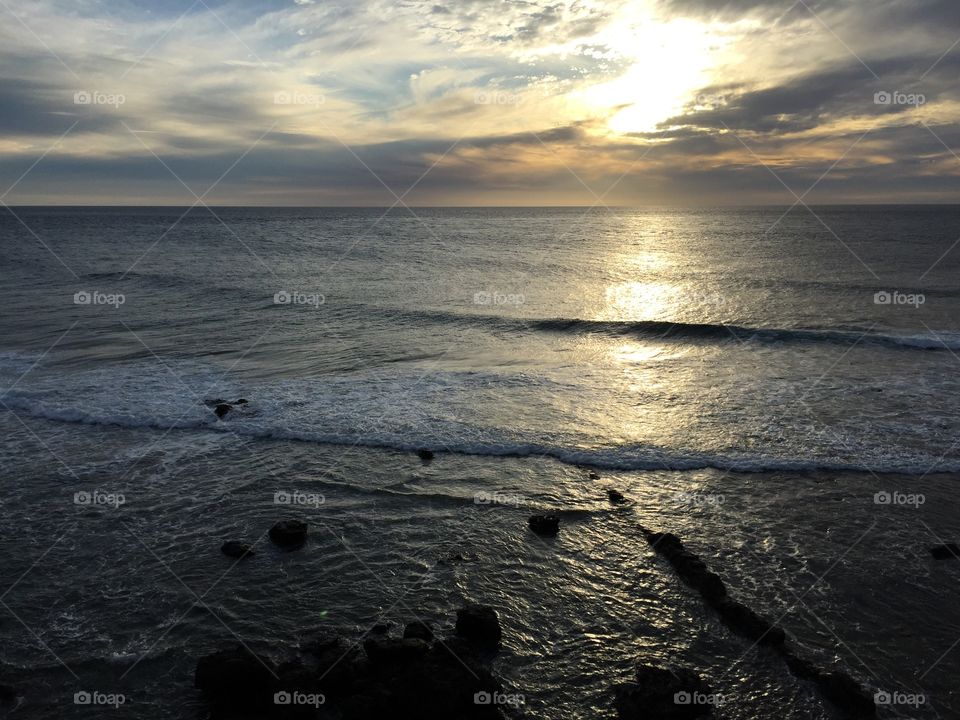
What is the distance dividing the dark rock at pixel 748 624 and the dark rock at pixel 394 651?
14.2 ft

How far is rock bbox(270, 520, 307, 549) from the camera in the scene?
34.5ft

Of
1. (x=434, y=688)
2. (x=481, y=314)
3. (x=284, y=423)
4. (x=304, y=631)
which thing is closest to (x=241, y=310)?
(x=481, y=314)

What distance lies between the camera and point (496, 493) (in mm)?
12594

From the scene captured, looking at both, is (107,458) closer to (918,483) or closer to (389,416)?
(389,416)

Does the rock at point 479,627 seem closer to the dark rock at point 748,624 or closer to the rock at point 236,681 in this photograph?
the rock at point 236,681

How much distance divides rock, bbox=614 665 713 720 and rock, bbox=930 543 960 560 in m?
5.87

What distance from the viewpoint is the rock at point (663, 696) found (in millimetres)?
6848

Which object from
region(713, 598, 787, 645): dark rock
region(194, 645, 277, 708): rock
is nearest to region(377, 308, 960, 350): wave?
region(713, 598, 787, 645): dark rock

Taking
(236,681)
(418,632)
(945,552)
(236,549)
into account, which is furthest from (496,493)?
(945,552)

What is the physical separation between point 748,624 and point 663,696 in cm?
222

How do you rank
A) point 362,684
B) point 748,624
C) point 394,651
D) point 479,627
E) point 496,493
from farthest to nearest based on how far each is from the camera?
point 496,493 < point 748,624 < point 479,627 < point 394,651 < point 362,684

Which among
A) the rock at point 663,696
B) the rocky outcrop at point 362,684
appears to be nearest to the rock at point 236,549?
the rocky outcrop at point 362,684

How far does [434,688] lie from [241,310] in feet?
105

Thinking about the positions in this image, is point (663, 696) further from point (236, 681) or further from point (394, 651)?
point (236, 681)
